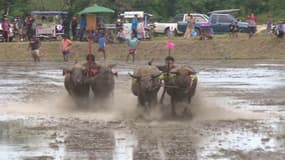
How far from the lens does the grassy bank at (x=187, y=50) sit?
4066 cm

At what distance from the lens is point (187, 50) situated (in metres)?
41.6

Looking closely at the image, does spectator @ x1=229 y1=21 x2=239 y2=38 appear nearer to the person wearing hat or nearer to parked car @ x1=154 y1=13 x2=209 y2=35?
parked car @ x1=154 y1=13 x2=209 y2=35

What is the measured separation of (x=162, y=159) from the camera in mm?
11016

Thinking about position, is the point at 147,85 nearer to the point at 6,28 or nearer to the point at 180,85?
the point at 180,85

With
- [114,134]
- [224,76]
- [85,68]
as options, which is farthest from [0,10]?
[114,134]

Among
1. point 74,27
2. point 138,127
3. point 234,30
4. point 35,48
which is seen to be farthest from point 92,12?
point 138,127

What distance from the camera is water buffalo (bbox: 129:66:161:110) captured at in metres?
15.5

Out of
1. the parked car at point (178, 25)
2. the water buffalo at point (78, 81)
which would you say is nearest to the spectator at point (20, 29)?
the parked car at point (178, 25)

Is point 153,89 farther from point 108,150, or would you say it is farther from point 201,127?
point 108,150

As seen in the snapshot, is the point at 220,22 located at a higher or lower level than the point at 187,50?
higher

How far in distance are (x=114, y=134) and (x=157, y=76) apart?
2347mm

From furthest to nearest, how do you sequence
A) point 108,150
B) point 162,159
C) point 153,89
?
point 153,89
point 108,150
point 162,159

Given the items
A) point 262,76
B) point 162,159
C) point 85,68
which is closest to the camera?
point 162,159

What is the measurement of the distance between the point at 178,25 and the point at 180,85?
1419 inches
